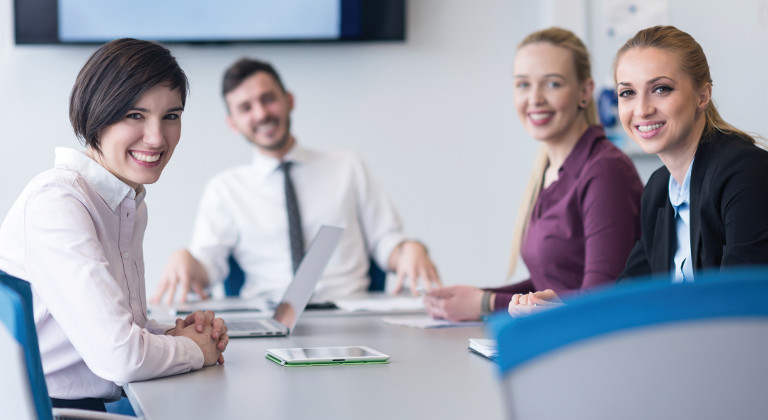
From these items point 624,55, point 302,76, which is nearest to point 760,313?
point 624,55

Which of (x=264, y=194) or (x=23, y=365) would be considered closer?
(x=23, y=365)

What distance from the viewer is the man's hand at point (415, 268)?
99.6 inches

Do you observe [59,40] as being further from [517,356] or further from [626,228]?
[517,356]

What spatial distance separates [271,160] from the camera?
304 centimetres

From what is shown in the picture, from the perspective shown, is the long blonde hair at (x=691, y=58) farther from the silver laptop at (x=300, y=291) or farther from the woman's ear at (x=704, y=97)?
the silver laptop at (x=300, y=291)

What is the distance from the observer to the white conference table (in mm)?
1025

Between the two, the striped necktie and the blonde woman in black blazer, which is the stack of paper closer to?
the blonde woman in black blazer

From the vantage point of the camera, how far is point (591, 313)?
0.55 meters

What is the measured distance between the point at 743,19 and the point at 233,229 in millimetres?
1959

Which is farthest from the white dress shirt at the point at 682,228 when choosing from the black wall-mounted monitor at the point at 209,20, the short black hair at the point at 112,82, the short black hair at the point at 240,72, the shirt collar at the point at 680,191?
the black wall-mounted monitor at the point at 209,20

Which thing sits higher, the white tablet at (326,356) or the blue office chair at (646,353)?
the blue office chair at (646,353)

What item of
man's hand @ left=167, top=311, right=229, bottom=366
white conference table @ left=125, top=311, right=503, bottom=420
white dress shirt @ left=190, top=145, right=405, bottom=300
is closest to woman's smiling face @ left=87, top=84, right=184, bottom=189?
man's hand @ left=167, top=311, right=229, bottom=366

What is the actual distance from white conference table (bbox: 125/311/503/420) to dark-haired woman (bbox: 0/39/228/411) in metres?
0.07

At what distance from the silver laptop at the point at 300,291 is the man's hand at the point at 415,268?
69 centimetres
